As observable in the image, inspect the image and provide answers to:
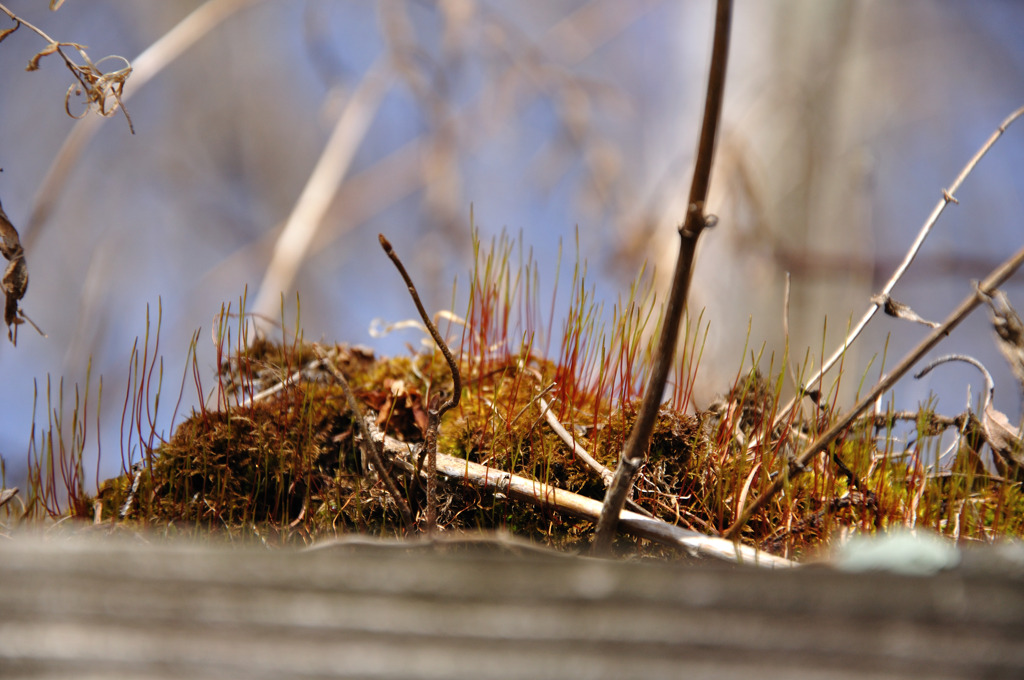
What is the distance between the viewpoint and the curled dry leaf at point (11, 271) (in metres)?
0.53

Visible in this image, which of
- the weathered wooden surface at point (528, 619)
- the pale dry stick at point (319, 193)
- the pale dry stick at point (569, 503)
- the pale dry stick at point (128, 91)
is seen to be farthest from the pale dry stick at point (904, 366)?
the pale dry stick at point (319, 193)

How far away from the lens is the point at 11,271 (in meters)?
0.54

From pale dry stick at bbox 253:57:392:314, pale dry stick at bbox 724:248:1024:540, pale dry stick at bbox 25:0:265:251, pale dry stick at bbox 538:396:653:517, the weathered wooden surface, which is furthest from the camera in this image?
pale dry stick at bbox 253:57:392:314

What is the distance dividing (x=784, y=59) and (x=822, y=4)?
7.2 inches

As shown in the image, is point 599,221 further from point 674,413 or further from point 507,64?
point 674,413

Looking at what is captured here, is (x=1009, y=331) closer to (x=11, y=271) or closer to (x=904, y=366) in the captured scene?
(x=904, y=366)

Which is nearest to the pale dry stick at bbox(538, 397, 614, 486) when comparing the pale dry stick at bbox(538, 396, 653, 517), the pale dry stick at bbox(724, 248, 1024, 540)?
the pale dry stick at bbox(538, 396, 653, 517)

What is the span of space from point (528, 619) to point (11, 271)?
55cm

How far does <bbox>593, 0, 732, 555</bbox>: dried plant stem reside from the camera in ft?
1.01

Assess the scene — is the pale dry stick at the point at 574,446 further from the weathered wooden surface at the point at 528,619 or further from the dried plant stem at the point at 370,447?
the weathered wooden surface at the point at 528,619

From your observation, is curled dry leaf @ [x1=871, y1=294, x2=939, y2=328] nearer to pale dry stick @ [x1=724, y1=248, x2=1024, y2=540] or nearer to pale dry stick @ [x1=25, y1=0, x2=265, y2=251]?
pale dry stick @ [x1=724, y1=248, x2=1024, y2=540]

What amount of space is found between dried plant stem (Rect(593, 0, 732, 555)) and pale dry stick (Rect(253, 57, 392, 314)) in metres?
1.27

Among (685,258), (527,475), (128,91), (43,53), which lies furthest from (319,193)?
(685,258)

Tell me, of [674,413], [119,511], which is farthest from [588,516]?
[119,511]
